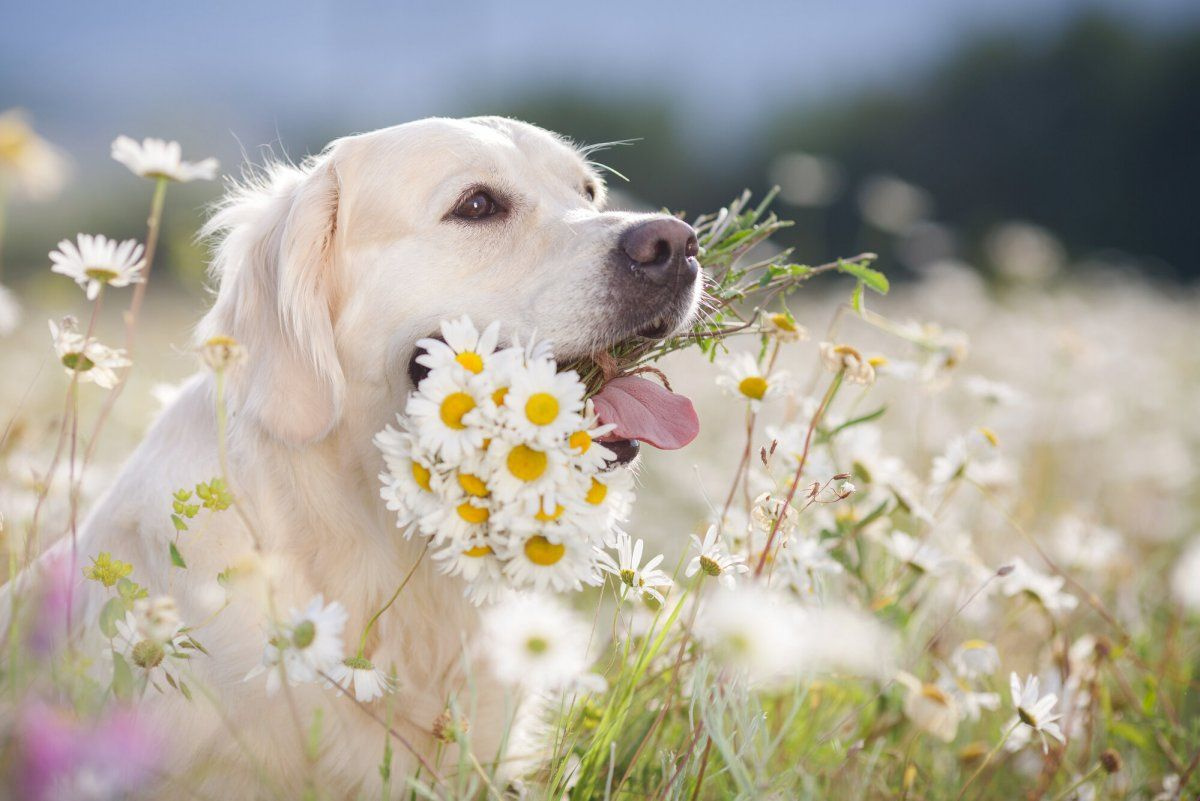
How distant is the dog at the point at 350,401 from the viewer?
2.03m

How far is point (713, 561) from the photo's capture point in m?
1.67

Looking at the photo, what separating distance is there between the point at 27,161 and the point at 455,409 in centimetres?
94

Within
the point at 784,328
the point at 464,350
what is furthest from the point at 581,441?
the point at 784,328

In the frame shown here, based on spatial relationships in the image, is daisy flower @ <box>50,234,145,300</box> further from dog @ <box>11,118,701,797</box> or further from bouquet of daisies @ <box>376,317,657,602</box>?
bouquet of daisies @ <box>376,317,657,602</box>

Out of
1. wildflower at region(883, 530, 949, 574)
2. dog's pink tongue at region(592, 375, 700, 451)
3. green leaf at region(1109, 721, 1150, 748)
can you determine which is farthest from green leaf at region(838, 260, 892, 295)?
green leaf at region(1109, 721, 1150, 748)

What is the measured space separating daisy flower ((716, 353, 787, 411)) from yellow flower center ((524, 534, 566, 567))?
68 cm

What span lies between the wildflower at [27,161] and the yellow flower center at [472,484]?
97 centimetres

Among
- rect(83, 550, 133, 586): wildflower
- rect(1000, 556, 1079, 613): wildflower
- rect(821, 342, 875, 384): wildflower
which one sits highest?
rect(821, 342, 875, 384): wildflower

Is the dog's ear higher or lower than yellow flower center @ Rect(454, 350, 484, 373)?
lower

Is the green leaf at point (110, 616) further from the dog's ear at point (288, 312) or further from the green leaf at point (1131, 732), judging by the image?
the green leaf at point (1131, 732)

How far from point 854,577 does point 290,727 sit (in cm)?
144

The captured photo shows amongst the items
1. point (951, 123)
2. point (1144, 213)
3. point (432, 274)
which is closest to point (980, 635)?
point (432, 274)

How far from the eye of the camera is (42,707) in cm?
153

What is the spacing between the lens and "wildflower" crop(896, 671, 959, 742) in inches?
85.4
